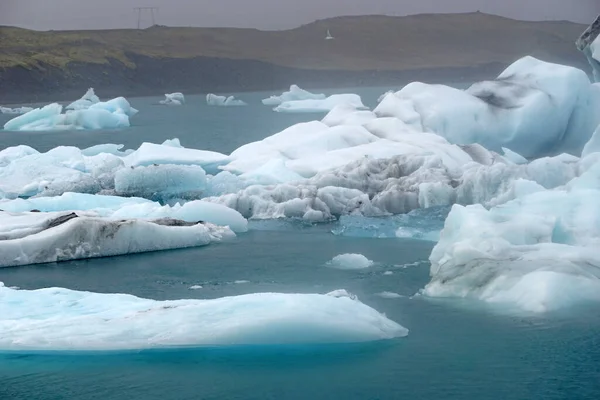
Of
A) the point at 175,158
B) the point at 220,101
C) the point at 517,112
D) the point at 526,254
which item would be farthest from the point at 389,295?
the point at 220,101

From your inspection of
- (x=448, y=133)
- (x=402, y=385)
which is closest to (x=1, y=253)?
(x=402, y=385)

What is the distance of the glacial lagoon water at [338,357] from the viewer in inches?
260

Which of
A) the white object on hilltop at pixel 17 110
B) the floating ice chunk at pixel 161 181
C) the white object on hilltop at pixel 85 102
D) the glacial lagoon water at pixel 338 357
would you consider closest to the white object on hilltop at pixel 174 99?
the white object on hilltop at pixel 85 102

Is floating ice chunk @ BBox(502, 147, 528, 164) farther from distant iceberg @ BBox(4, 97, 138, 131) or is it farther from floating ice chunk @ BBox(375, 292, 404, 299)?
distant iceberg @ BBox(4, 97, 138, 131)

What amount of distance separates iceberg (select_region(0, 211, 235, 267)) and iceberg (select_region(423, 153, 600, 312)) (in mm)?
3765

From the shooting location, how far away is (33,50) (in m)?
61.3

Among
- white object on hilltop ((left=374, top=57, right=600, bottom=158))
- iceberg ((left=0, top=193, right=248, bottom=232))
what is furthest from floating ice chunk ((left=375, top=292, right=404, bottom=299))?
white object on hilltop ((left=374, top=57, right=600, bottom=158))

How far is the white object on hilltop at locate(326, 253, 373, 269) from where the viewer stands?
33.8 ft

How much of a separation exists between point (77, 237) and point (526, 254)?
5.44 meters

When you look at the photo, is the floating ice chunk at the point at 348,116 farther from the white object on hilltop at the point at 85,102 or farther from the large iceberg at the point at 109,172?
the white object on hilltop at the point at 85,102

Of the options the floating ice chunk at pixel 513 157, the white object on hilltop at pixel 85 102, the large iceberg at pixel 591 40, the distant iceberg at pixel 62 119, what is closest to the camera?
the large iceberg at pixel 591 40

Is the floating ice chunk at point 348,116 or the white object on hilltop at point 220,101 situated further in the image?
the white object on hilltop at point 220,101

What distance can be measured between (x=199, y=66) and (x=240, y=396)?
6352 cm

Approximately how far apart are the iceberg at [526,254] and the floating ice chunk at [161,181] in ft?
21.3
